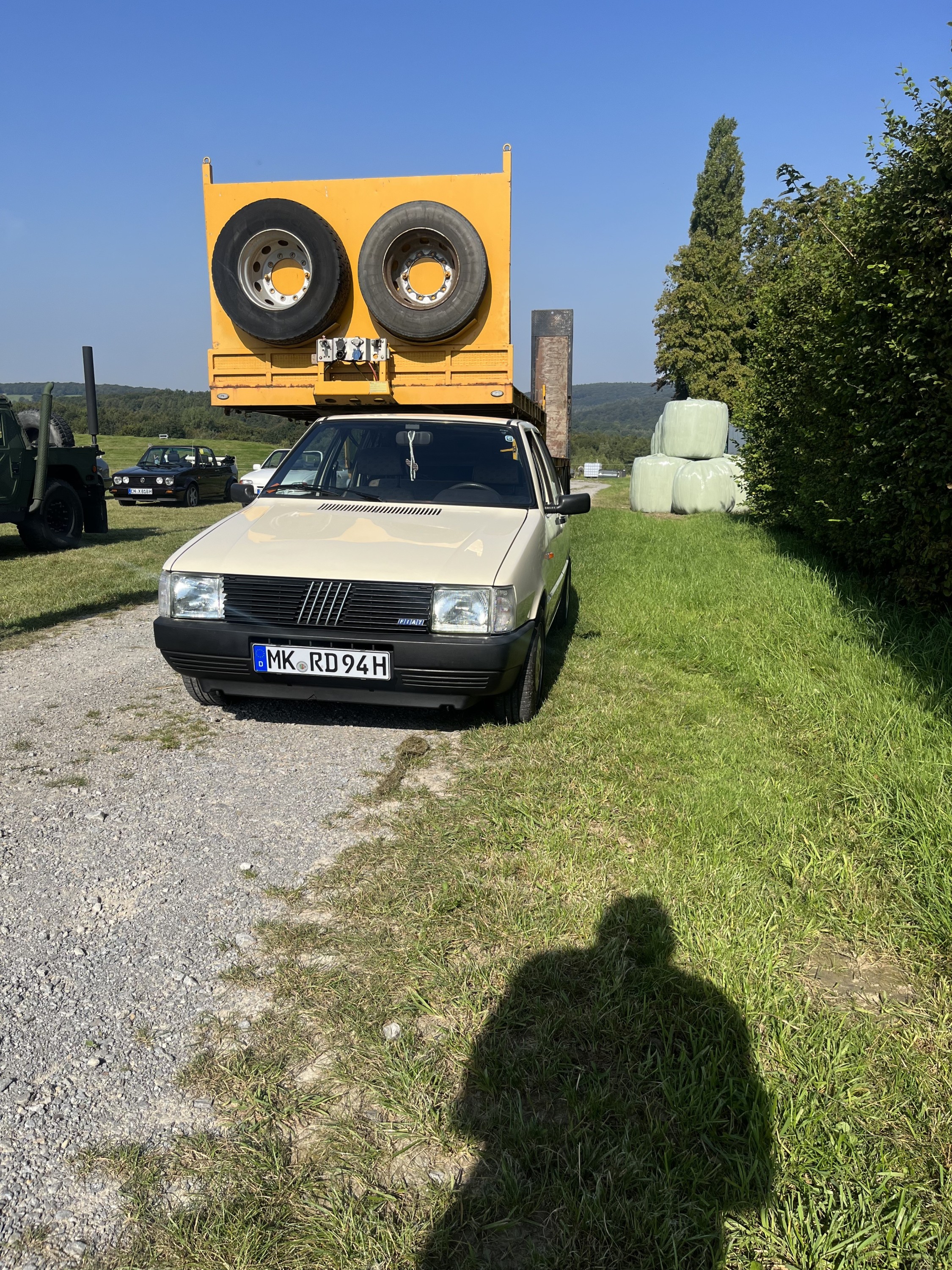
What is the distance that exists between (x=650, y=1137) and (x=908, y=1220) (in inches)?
19.6

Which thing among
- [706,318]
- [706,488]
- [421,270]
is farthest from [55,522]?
[706,318]

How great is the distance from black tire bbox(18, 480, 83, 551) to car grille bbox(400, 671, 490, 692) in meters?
8.86

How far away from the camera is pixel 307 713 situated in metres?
4.74

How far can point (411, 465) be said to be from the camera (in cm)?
522

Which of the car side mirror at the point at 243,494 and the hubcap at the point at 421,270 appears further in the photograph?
the hubcap at the point at 421,270

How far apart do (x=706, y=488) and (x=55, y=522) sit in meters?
12.1

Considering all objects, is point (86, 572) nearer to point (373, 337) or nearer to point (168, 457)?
point (373, 337)

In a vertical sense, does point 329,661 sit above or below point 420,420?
below

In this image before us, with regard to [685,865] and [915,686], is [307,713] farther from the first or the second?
[915,686]

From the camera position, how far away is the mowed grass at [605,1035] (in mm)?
1641

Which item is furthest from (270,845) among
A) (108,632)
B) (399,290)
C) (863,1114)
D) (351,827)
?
(399,290)

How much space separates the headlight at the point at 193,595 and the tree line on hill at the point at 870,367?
4293 mm

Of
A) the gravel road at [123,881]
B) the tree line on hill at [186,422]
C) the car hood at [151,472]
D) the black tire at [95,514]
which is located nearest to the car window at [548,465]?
the gravel road at [123,881]

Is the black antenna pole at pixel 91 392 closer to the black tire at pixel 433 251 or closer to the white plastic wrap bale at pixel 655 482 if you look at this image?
the black tire at pixel 433 251
